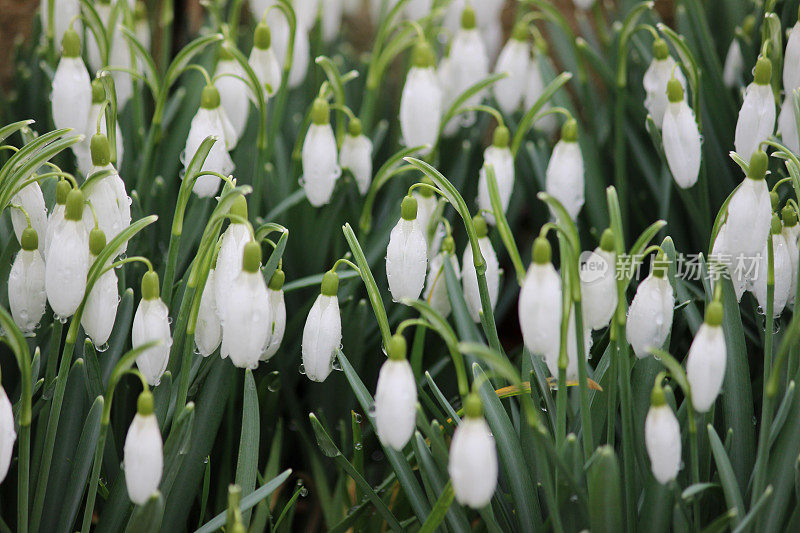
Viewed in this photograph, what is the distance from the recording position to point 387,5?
2.16m

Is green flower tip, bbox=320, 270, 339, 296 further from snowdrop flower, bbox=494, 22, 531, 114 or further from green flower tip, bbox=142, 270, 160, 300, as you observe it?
snowdrop flower, bbox=494, 22, 531, 114

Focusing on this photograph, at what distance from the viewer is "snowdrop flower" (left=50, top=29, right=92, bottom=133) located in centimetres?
132

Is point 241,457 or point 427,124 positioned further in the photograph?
point 427,124

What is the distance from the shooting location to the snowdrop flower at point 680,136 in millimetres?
1294

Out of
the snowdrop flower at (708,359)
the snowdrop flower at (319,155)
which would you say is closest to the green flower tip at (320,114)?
the snowdrop flower at (319,155)

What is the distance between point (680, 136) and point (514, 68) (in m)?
0.54

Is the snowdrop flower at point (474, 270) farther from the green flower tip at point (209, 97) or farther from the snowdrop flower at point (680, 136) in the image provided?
the green flower tip at point (209, 97)

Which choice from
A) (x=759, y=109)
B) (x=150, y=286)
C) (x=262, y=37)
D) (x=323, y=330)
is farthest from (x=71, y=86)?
(x=759, y=109)

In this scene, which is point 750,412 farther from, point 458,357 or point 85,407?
point 85,407

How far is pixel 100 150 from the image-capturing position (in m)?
1.09

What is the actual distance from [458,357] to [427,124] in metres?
0.66

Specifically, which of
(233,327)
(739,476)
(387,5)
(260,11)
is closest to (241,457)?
(233,327)

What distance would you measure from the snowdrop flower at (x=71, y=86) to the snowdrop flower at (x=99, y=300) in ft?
1.28

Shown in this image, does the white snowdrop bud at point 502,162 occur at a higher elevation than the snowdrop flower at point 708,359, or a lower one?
higher
